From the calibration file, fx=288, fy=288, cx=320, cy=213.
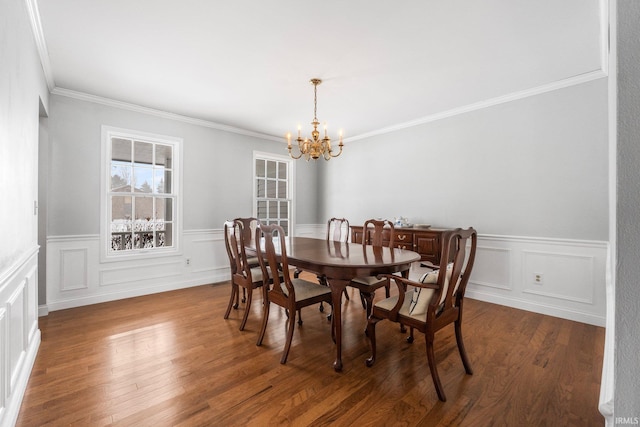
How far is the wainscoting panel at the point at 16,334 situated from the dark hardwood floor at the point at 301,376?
0.11 meters

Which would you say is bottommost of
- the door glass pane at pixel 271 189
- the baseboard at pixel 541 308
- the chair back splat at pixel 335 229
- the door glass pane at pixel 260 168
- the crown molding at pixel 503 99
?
the baseboard at pixel 541 308

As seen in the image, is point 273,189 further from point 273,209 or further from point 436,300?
point 436,300

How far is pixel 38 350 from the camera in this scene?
2406mm

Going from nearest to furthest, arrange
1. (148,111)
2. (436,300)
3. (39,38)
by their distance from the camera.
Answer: (436,300)
(39,38)
(148,111)

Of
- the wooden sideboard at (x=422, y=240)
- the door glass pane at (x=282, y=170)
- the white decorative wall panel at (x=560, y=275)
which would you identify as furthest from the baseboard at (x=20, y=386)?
the white decorative wall panel at (x=560, y=275)

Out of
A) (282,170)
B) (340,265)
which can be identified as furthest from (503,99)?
(282,170)

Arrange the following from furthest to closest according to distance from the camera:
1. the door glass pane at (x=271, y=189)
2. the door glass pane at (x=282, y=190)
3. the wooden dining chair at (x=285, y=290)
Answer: the door glass pane at (x=282, y=190) → the door glass pane at (x=271, y=189) → the wooden dining chair at (x=285, y=290)

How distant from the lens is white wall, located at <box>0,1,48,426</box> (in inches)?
58.6

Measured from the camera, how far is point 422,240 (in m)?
3.87

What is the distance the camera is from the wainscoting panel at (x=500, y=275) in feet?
9.98

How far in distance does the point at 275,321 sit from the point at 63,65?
334cm

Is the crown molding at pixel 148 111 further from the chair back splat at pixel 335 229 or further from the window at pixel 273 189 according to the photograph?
the chair back splat at pixel 335 229

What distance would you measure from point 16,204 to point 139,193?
242cm

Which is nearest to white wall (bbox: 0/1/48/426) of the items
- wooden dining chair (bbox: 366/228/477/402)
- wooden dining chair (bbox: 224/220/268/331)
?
wooden dining chair (bbox: 224/220/268/331)
